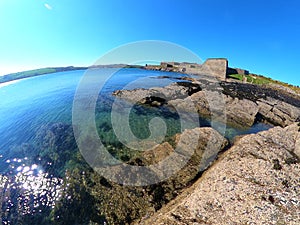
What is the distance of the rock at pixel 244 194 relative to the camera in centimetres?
831

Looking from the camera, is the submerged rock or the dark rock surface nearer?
the submerged rock

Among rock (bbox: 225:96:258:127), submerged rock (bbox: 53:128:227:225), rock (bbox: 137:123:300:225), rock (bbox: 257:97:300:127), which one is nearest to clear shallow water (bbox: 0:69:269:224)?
submerged rock (bbox: 53:128:227:225)

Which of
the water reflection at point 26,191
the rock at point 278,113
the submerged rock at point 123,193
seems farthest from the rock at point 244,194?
the rock at point 278,113

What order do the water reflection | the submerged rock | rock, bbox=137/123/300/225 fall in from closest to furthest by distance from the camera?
rock, bbox=137/123/300/225, the submerged rock, the water reflection

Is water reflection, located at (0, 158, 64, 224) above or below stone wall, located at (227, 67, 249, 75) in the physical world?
below

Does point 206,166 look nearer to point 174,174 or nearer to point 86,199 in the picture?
point 174,174

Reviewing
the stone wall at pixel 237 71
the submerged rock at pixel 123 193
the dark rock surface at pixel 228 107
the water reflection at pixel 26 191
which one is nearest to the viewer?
the submerged rock at pixel 123 193

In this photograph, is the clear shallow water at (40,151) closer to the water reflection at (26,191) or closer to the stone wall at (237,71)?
the water reflection at (26,191)

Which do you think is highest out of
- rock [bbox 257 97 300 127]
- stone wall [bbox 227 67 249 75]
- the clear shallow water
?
stone wall [bbox 227 67 249 75]

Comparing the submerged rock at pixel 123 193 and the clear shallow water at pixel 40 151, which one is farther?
the clear shallow water at pixel 40 151

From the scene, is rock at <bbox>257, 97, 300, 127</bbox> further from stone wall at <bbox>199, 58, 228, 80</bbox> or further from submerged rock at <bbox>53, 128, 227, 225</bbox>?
stone wall at <bbox>199, 58, 228, 80</bbox>

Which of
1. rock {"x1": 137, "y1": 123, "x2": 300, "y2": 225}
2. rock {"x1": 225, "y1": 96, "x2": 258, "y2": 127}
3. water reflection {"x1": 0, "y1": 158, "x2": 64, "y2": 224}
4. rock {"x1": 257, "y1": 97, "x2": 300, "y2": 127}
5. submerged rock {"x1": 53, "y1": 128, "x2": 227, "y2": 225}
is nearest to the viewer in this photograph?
rock {"x1": 137, "y1": 123, "x2": 300, "y2": 225}

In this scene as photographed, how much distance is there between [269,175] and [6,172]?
827 inches

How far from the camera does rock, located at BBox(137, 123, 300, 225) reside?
27.3ft
